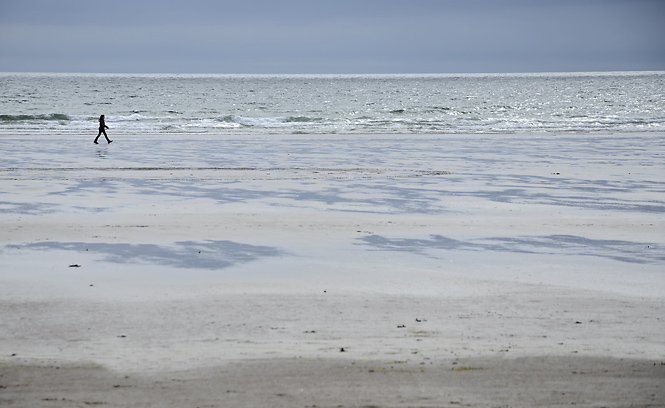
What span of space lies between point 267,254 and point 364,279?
1.78 meters

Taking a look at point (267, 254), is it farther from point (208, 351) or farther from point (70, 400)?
point (70, 400)

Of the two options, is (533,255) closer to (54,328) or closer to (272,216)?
(272,216)

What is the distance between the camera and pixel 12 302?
7.19 metres

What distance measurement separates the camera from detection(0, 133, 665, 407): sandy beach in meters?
5.18

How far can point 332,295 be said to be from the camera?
7520 mm

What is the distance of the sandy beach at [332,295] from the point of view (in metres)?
5.18

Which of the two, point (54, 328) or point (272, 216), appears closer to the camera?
point (54, 328)

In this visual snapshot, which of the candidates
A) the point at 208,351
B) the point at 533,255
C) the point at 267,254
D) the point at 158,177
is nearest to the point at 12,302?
the point at 208,351

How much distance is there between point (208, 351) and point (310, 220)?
21.3 feet

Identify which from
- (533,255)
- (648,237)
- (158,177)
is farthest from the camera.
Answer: (158,177)

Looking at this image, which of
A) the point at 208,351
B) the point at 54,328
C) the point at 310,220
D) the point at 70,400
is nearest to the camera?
the point at 70,400

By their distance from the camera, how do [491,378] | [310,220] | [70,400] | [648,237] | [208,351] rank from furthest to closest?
[310,220] < [648,237] < [208,351] < [491,378] < [70,400]

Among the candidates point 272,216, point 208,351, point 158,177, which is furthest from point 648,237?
point 158,177

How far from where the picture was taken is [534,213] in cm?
1295
